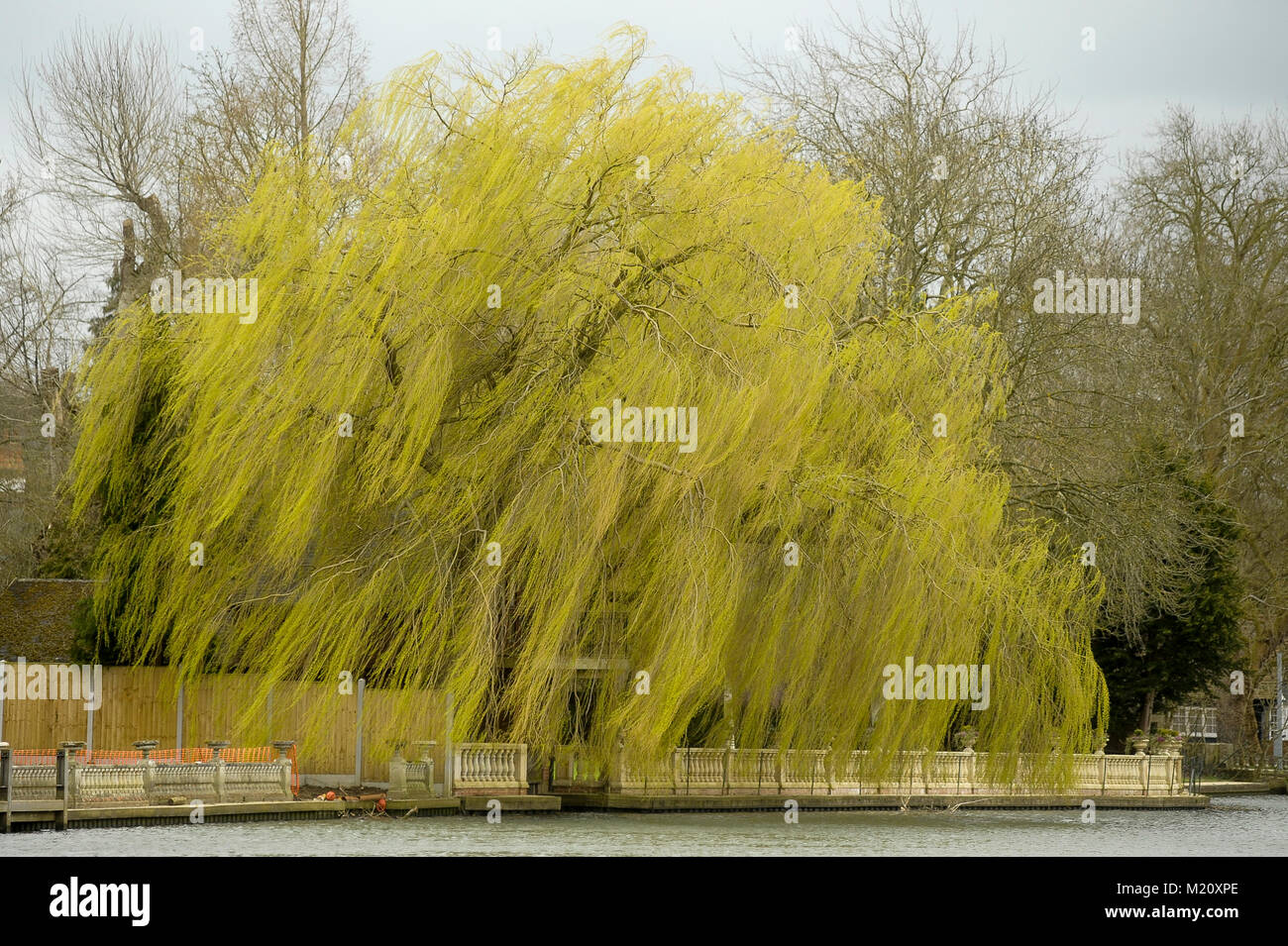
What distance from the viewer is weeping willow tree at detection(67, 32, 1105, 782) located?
20891 mm

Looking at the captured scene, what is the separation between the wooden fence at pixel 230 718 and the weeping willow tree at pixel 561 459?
1.62 ft

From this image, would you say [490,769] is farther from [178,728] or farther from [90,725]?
[90,725]

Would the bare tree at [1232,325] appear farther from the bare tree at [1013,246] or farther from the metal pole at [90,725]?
the metal pole at [90,725]

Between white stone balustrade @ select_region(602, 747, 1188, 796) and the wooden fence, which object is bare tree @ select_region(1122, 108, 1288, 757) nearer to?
white stone balustrade @ select_region(602, 747, 1188, 796)

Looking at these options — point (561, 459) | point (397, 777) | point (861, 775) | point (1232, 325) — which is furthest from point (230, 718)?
point (1232, 325)

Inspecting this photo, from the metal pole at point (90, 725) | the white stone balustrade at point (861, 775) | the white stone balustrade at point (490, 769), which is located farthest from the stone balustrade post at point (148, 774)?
the white stone balustrade at point (861, 775)

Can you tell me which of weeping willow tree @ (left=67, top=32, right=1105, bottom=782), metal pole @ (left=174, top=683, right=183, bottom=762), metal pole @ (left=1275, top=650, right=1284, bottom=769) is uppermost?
weeping willow tree @ (left=67, top=32, right=1105, bottom=782)

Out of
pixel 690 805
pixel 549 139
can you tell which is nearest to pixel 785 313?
pixel 549 139

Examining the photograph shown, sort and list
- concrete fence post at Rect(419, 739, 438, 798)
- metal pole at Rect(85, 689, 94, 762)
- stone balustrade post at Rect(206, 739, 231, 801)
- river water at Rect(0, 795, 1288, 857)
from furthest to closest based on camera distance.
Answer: metal pole at Rect(85, 689, 94, 762)
concrete fence post at Rect(419, 739, 438, 798)
stone balustrade post at Rect(206, 739, 231, 801)
river water at Rect(0, 795, 1288, 857)

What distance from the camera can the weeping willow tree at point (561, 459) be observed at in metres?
20.9

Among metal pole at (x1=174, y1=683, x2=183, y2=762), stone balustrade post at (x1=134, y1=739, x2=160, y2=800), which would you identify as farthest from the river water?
metal pole at (x1=174, y1=683, x2=183, y2=762)

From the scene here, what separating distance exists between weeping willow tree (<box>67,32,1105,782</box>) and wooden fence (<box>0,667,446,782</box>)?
0.49 m

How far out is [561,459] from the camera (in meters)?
21.0
